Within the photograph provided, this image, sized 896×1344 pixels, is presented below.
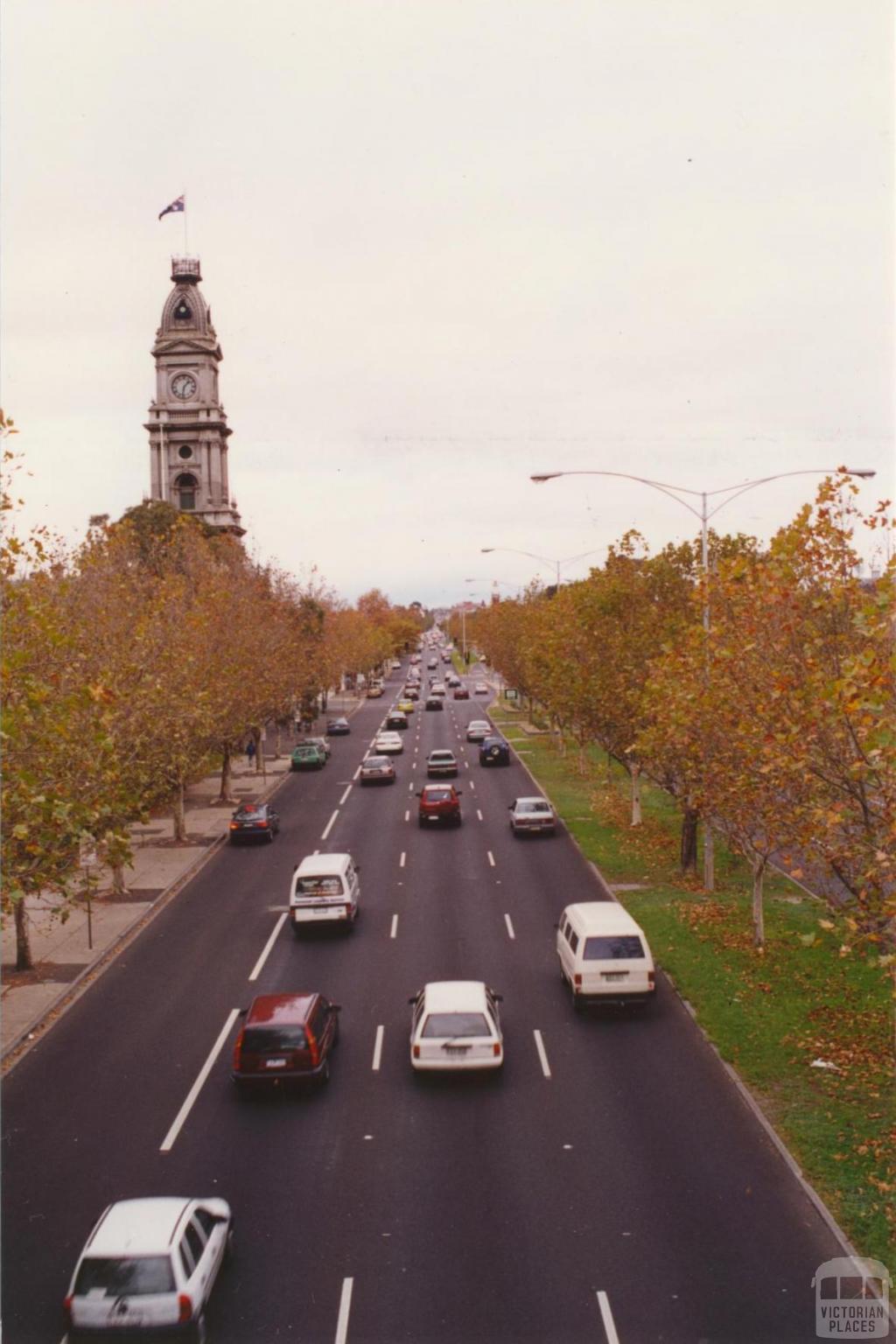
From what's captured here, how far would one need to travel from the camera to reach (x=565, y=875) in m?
29.5

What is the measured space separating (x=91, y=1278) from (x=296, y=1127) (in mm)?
5045

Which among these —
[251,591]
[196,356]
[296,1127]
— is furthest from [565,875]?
[196,356]

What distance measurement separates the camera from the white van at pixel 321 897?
2383cm

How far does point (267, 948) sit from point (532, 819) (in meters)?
13.2

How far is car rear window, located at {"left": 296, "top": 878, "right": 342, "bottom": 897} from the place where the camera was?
78.6ft

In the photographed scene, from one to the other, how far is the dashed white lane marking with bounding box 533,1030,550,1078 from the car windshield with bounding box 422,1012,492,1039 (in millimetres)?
1212

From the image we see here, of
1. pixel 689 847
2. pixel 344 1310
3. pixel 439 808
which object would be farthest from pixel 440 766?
pixel 344 1310

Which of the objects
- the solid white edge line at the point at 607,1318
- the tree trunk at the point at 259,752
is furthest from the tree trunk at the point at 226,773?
the solid white edge line at the point at 607,1318

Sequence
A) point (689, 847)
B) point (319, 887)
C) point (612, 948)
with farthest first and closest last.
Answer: point (689, 847), point (319, 887), point (612, 948)

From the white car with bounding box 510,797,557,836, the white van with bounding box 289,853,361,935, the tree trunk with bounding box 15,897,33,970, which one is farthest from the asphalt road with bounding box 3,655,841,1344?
the white car with bounding box 510,797,557,836

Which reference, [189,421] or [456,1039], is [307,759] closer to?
[456,1039]

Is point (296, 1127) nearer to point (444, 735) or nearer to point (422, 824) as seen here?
point (422, 824)

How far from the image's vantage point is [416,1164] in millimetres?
13375

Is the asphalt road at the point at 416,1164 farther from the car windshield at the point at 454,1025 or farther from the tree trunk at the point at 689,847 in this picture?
the tree trunk at the point at 689,847
